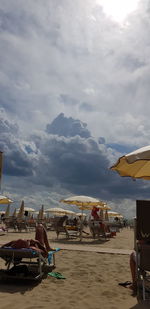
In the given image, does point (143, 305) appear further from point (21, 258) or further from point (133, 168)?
point (133, 168)

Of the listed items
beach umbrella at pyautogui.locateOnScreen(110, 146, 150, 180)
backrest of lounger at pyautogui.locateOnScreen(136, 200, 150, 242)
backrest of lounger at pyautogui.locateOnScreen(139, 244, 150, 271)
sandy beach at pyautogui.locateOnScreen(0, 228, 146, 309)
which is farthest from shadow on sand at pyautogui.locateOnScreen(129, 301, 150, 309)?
beach umbrella at pyautogui.locateOnScreen(110, 146, 150, 180)

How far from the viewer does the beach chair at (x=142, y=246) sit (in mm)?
3660

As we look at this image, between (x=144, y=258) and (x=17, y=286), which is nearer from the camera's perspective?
(x=144, y=258)

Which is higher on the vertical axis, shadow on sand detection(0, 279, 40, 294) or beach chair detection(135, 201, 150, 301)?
beach chair detection(135, 201, 150, 301)

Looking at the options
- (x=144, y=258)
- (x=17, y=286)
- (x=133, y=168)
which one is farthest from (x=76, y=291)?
(x=133, y=168)

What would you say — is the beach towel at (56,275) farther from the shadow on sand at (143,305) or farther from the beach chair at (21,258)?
the shadow on sand at (143,305)

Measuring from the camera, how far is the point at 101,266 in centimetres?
589

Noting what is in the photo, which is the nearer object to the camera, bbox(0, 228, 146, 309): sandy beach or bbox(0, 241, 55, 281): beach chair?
bbox(0, 228, 146, 309): sandy beach

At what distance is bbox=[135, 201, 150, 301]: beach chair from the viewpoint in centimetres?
366

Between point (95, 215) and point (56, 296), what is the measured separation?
34.5 ft

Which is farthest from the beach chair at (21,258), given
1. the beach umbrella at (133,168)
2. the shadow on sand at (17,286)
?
the beach umbrella at (133,168)

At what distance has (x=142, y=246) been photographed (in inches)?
146

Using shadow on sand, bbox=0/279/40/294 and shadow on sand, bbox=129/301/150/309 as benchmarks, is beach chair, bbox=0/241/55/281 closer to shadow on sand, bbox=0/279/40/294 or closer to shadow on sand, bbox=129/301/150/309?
shadow on sand, bbox=0/279/40/294

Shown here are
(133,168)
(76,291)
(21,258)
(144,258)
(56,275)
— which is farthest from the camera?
(133,168)
